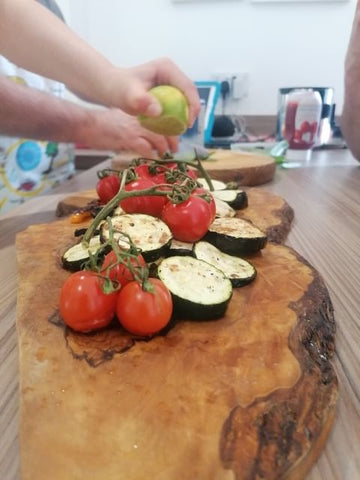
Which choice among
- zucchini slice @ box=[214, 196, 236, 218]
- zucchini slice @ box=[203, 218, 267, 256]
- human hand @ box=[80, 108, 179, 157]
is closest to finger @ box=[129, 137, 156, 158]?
human hand @ box=[80, 108, 179, 157]

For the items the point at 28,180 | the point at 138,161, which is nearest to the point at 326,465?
the point at 138,161

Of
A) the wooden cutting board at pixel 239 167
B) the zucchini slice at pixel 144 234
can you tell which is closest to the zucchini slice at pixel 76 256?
the zucchini slice at pixel 144 234

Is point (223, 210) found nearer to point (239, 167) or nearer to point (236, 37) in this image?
point (239, 167)

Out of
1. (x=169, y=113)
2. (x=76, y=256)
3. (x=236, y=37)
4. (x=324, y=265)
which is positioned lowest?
(x=324, y=265)

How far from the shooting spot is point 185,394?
15.4 inches

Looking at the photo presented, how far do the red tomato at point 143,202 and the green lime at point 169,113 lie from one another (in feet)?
0.81

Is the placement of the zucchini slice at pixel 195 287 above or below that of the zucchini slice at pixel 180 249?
above

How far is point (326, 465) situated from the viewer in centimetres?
37

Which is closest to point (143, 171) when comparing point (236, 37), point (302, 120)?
point (302, 120)

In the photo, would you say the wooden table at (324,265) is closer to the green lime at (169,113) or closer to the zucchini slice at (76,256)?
the zucchini slice at (76,256)

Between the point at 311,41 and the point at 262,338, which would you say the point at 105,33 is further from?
the point at 262,338

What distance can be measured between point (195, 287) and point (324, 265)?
0.34 meters

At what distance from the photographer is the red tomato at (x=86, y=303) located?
18.3 inches

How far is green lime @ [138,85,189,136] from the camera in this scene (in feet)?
3.00
